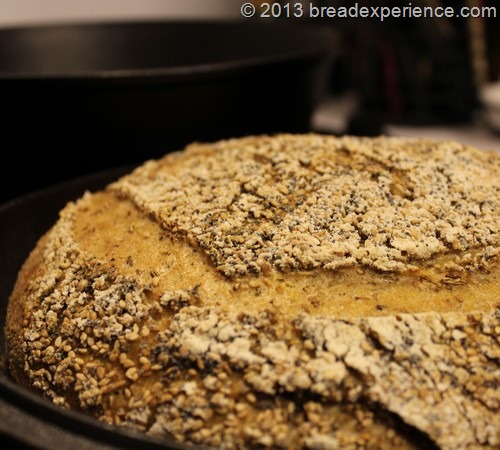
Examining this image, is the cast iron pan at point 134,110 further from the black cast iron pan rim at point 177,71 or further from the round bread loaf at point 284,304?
the round bread loaf at point 284,304

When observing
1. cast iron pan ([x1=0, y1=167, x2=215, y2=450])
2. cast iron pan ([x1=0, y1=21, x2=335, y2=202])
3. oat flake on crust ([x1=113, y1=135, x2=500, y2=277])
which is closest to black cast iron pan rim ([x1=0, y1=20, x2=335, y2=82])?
cast iron pan ([x1=0, y1=21, x2=335, y2=202])

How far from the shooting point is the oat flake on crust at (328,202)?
2.48ft

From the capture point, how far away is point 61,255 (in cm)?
86

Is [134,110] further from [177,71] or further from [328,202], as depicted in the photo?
[328,202]

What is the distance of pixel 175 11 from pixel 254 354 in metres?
2.62

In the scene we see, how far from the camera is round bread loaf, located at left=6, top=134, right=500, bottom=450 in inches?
25.3

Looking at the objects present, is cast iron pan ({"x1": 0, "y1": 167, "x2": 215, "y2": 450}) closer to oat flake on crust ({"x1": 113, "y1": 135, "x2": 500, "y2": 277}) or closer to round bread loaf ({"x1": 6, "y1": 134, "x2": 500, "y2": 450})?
round bread loaf ({"x1": 6, "y1": 134, "x2": 500, "y2": 450})

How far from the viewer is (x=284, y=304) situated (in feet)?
2.36

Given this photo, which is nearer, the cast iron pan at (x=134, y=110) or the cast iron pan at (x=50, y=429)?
the cast iron pan at (x=50, y=429)

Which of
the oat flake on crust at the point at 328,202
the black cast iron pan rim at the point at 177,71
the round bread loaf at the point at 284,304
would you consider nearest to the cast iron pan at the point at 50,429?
the round bread loaf at the point at 284,304

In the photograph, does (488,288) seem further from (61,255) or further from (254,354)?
(61,255)

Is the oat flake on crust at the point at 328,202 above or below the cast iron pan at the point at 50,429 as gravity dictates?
above

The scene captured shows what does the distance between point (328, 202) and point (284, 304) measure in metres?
0.17

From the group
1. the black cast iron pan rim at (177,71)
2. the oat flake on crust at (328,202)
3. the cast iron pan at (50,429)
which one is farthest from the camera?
the black cast iron pan rim at (177,71)
